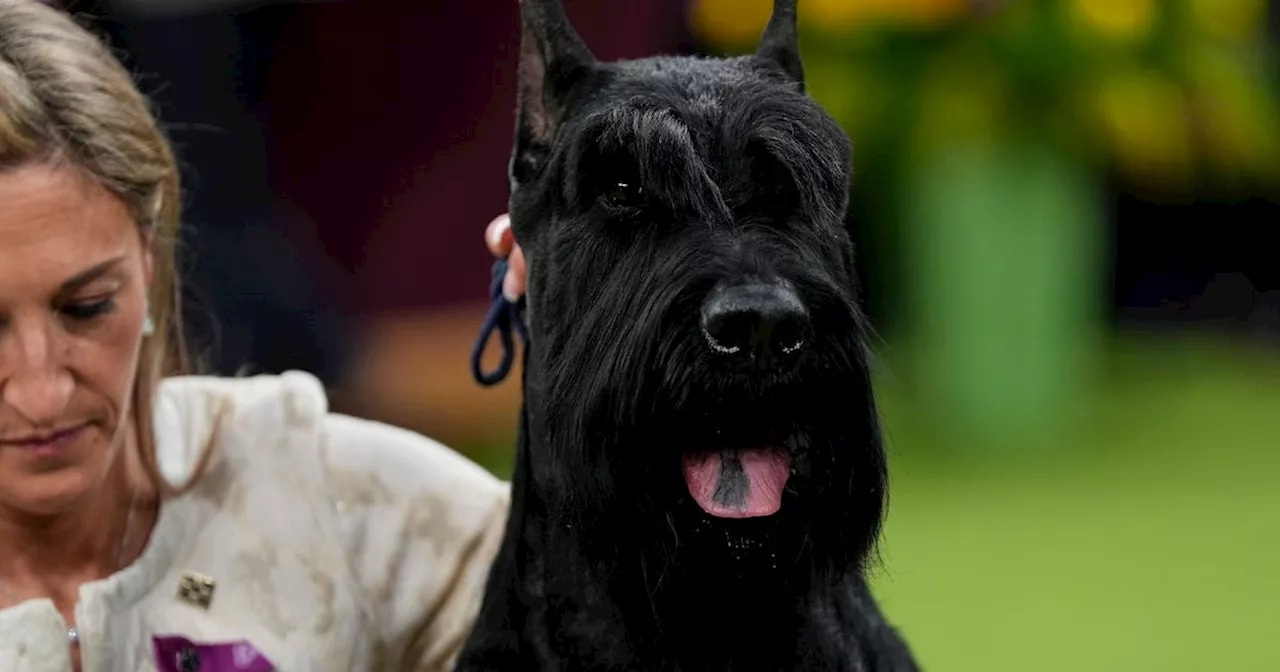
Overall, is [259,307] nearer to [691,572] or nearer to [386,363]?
[386,363]

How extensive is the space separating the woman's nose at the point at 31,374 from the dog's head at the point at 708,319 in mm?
445

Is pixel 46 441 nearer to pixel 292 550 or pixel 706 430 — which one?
pixel 292 550

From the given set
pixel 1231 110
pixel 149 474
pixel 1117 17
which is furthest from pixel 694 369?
pixel 1231 110

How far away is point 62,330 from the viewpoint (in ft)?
4.55

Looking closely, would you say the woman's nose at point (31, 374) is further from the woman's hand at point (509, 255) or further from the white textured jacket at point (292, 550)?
the woman's hand at point (509, 255)

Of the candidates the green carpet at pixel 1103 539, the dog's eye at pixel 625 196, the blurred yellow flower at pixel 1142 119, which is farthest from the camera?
the blurred yellow flower at pixel 1142 119

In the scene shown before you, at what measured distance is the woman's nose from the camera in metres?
1.36

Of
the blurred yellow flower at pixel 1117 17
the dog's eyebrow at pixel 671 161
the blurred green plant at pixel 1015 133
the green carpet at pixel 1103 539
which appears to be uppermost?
the dog's eyebrow at pixel 671 161

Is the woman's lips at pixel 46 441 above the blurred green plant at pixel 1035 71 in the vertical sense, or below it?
above

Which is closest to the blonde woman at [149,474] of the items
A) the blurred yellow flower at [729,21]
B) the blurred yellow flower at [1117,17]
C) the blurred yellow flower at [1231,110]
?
the blurred yellow flower at [729,21]

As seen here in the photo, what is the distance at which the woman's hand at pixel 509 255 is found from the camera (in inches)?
56.2

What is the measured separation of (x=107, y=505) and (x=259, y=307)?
2068 millimetres

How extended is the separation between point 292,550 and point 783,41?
2.26ft

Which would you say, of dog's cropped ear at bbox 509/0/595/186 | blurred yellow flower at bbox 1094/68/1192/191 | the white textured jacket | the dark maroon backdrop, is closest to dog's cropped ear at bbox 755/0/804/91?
dog's cropped ear at bbox 509/0/595/186
